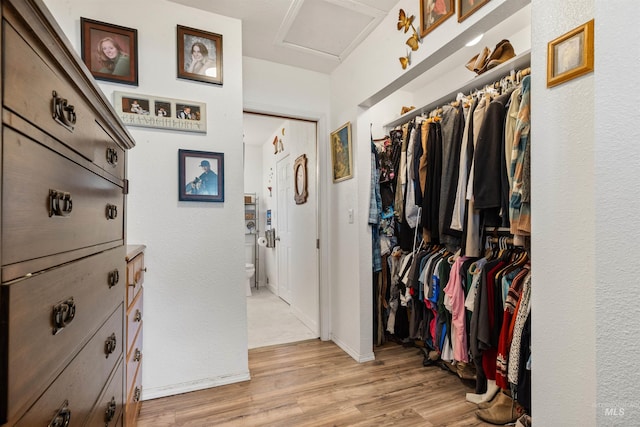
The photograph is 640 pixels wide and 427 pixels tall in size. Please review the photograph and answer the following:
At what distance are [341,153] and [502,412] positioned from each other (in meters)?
2.06

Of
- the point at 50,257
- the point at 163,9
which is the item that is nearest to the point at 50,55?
the point at 50,257

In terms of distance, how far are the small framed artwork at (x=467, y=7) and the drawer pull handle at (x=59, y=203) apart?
1.71m

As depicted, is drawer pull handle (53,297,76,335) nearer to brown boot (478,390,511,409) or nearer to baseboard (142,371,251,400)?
baseboard (142,371,251,400)

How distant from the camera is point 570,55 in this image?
0.99 metres

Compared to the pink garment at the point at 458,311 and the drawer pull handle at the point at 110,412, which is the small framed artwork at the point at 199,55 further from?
the pink garment at the point at 458,311

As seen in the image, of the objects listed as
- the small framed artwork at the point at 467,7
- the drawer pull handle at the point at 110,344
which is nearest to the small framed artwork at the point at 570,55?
the small framed artwork at the point at 467,7

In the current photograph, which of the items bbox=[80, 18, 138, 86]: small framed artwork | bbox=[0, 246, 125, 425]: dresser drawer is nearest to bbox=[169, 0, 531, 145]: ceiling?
bbox=[80, 18, 138, 86]: small framed artwork

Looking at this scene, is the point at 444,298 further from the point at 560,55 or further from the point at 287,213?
the point at 287,213

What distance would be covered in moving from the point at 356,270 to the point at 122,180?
69.1 inches

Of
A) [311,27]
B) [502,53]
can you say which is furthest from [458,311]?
[311,27]

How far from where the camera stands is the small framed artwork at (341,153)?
2521 mm

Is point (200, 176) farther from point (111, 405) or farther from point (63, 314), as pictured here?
point (63, 314)

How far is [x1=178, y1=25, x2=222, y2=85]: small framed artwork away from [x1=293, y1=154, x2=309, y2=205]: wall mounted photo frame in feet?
4.60

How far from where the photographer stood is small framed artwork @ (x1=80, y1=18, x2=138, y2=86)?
1841 mm
